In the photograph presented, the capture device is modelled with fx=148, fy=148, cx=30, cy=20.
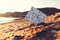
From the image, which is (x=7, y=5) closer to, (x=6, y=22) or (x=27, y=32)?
(x=6, y=22)

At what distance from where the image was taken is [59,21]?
6.12 feet

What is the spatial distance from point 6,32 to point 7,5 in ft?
1.13

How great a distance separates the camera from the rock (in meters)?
1.85

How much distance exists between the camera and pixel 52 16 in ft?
6.09

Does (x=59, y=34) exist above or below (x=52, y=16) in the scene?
below

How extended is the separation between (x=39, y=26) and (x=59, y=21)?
26 cm

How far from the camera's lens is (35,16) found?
1.85 m

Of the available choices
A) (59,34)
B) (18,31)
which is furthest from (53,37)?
(18,31)

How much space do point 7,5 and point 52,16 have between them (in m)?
Answer: 0.59

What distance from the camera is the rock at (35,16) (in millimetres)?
1849

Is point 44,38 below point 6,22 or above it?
below

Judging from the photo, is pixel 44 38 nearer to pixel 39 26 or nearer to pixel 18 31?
pixel 39 26

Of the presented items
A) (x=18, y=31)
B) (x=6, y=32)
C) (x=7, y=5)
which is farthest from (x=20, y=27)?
(x=7, y=5)

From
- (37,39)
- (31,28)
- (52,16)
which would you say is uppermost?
(52,16)
